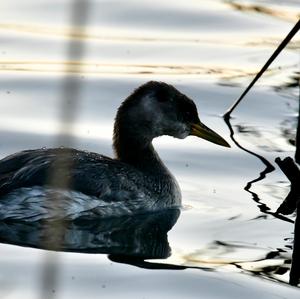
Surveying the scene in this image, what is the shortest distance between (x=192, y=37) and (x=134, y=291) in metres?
7.35

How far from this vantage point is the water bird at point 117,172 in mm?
8828

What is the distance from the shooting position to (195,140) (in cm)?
1101

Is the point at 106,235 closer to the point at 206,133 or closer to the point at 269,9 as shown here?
the point at 206,133

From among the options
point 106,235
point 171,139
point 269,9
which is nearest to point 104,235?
point 106,235

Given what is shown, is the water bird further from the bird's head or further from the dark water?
the dark water

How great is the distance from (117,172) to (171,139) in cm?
194

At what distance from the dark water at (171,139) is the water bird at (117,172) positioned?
0.15 metres

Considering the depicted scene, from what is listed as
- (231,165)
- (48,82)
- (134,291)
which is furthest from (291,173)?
(48,82)

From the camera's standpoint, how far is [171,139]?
11.1 metres

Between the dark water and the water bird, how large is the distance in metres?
0.15

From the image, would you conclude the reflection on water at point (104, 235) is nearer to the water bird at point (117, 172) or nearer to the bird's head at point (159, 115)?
the water bird at point (117, 172)

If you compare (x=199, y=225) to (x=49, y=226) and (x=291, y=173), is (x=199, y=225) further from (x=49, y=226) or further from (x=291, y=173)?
(x=291, y=173)

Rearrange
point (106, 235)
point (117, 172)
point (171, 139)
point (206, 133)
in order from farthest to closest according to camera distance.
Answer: point (171, 139)
point (206, 133)
point (117, 172)
point (106, 235)

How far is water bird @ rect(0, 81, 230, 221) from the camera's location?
8.83 metres
